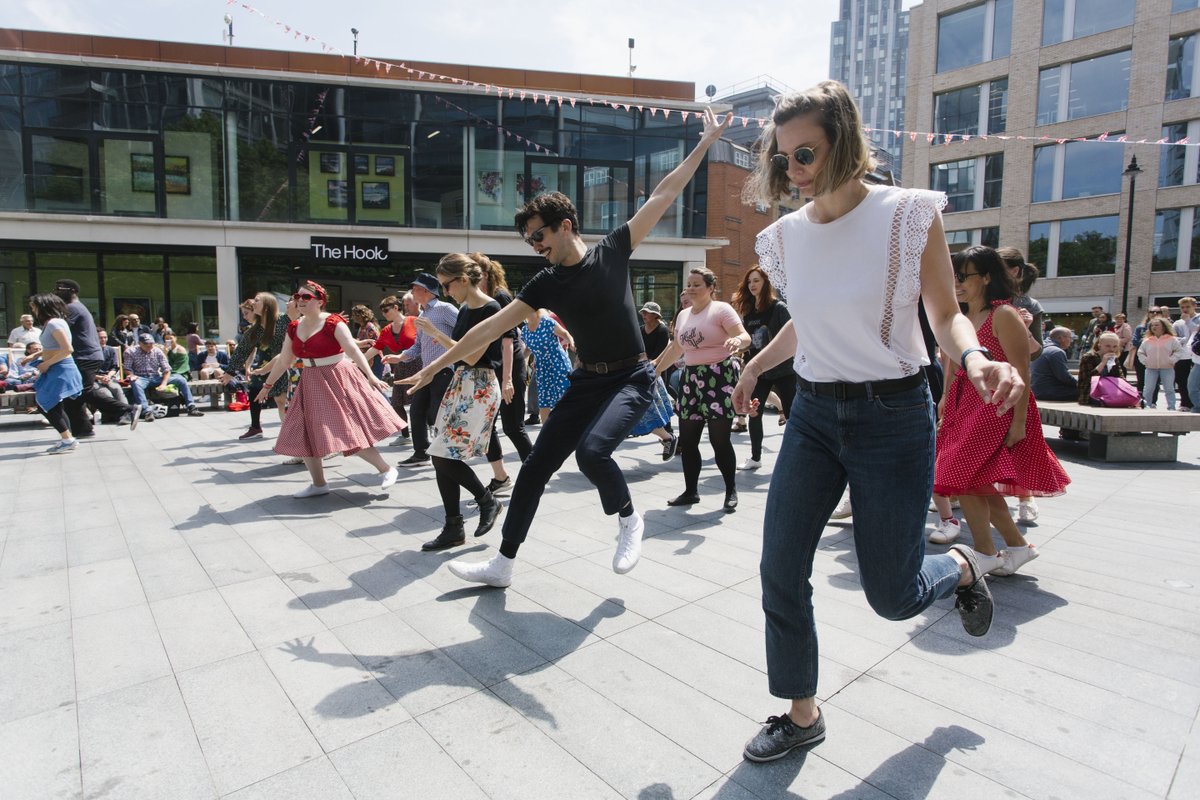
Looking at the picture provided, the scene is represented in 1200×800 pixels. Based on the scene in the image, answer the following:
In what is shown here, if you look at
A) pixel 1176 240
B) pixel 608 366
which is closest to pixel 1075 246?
pixel 1176 240

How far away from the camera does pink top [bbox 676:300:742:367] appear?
533cm

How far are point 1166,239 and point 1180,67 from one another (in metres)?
6.88

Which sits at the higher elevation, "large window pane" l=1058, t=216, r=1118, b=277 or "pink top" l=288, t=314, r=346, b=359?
"large window pane" l=1058, t=216, r=1118, b=277

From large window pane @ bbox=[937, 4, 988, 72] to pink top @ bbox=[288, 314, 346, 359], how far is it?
37.6 metres

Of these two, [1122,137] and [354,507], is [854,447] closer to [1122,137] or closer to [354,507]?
[354,507]

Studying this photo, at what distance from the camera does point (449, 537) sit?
4.30m

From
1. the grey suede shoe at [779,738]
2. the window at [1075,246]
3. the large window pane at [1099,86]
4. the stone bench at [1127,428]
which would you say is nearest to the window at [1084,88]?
the large window pane at [1099,86]

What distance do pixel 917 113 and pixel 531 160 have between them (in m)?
23.0

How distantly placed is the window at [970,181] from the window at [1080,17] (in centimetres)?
536

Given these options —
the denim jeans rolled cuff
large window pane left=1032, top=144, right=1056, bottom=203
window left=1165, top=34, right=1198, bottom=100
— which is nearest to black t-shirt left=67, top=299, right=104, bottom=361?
the denim jeans rolled cuff

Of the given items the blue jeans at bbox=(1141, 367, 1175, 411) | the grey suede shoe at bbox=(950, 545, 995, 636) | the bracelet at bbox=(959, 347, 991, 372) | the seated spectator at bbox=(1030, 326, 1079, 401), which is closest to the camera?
the bracelet at bbox=(959, 347, 991, 372)

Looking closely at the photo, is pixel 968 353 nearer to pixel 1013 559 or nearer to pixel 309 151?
pixel 1013 559

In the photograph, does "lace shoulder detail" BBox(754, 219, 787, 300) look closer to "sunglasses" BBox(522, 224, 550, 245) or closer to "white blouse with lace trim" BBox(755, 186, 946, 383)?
"white blouse with lace trim" BBox(755, 186, 946, 383)

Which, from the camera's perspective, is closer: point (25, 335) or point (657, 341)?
point (657, 341)
